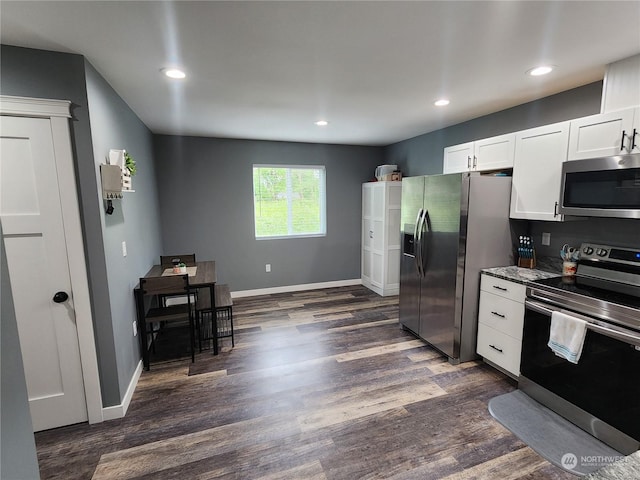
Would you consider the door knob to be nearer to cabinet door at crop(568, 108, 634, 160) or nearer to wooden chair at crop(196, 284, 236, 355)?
wooden chair at crop(196, 284, 236, 355)

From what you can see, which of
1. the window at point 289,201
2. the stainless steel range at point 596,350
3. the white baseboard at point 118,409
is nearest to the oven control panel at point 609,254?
the stainless steel range at point 596,350

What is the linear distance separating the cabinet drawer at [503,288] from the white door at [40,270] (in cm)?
331

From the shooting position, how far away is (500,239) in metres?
2.93

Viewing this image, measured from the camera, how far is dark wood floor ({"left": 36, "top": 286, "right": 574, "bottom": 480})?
1.86m

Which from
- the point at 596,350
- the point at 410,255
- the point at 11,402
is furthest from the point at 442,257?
the point at 11,402

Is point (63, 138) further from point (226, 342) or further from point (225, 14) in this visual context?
point (226, 342)

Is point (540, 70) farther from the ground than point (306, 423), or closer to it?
farther from the ground

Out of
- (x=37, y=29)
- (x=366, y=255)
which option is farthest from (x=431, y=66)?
(x=366, y=255)

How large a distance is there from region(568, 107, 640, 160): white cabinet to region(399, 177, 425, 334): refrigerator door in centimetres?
128

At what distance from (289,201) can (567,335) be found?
401 centimetres

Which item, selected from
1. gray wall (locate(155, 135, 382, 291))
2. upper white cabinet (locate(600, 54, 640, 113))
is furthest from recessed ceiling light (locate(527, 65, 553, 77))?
gray wall (locate(155, 135, 382, 291))

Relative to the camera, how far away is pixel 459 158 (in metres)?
3.37

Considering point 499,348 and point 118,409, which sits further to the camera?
point 499,348

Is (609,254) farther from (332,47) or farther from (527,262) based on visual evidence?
(332,47)
